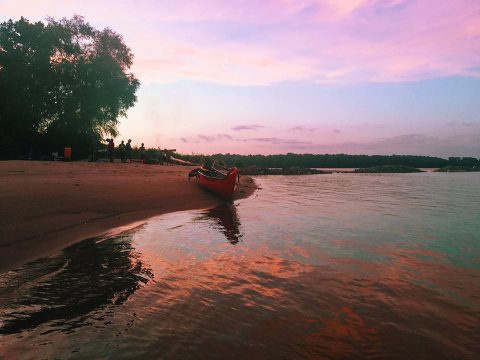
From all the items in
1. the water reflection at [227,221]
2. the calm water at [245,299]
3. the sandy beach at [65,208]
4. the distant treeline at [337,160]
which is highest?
the distant treeline at [337,160]

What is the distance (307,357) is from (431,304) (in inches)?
133

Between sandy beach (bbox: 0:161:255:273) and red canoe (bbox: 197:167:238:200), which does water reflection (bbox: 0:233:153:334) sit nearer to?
sandy beach (bbox: 0:161:255:273)

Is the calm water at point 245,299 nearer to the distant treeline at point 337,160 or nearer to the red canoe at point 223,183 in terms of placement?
the red canoe at point 223,183

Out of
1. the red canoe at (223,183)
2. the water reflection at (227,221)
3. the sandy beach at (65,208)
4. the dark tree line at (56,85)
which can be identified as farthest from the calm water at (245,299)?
the dark tree line at (56,85)

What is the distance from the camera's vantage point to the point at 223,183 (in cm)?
2323

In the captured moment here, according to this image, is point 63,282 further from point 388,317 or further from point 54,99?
point 54,99

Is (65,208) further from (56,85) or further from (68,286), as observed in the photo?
(56,85)

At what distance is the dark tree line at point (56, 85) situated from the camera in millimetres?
35469

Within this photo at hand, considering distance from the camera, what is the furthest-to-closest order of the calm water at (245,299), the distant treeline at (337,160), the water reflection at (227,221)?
1. the distant treeline at (337,160)
2. the water reflection at (227,221)
3. the calm water at (245,299)

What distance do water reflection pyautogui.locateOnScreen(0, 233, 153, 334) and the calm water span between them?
0.07 ft

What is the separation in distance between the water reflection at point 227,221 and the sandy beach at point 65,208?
194 centimetres

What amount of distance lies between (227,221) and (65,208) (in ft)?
22.3

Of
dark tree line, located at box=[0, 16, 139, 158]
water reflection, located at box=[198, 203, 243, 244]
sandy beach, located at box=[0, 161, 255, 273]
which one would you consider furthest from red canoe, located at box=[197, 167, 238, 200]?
dark tree line, located at box=[0, 16, 139, 158]

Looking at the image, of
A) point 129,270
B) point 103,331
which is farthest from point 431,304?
point 129,270
